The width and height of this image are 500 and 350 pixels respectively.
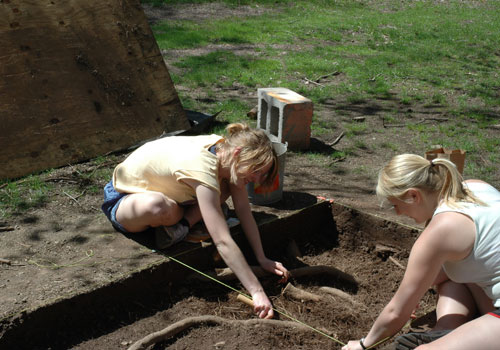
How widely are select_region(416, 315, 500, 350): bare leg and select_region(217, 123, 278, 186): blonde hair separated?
1.32 metres

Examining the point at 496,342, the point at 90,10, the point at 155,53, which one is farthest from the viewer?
the point at 155,53

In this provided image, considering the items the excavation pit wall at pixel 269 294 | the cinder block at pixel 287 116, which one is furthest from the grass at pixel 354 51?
the excavation pit wall at pixel 269 294

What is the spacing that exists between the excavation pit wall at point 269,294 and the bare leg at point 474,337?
0.80 m

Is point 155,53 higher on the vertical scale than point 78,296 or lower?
higher

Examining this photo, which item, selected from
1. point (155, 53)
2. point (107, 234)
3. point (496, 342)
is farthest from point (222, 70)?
point (496, 342)

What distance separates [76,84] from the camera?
526 cm

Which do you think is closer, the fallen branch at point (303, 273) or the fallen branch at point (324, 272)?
the fallen branch at point (303, 273)

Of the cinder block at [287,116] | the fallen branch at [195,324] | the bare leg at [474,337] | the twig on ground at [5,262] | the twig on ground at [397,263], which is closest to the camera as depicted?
the bare leg at [474,337]

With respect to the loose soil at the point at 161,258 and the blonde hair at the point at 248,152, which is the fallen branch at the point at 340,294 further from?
the blonde hair at the point at 248,152

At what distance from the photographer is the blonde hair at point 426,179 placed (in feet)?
8.15

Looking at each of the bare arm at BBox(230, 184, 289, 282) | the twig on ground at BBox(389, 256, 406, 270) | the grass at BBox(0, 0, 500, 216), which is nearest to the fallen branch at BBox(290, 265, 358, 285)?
the bare arm at BBox(230, 184, 289, 282)

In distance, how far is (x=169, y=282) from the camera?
352 centimetres

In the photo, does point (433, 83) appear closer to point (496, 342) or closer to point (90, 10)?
point (90, 10)

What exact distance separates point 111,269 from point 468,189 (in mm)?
2082
